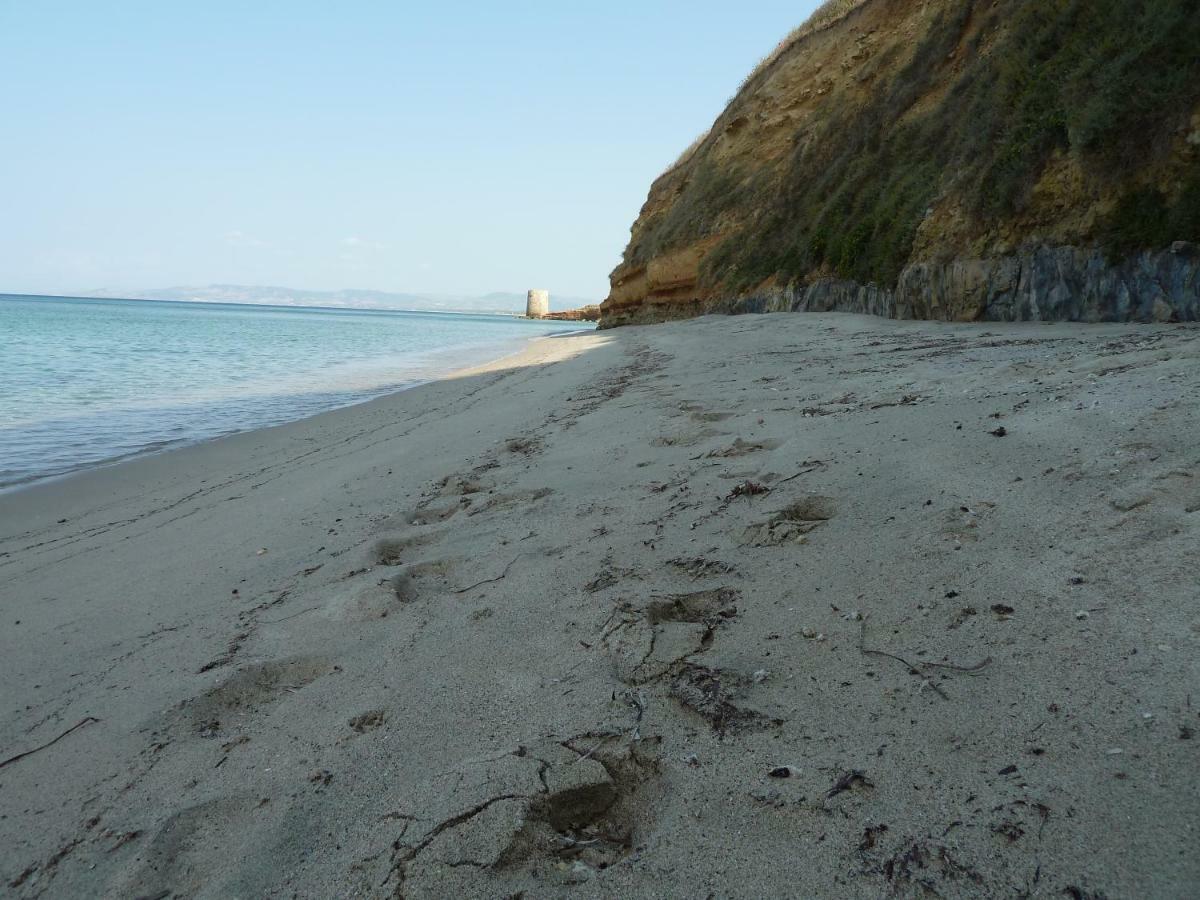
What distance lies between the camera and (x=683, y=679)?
6.27ft

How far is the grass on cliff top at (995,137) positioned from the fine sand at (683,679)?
373 centimetres

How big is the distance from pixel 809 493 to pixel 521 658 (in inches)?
51.8

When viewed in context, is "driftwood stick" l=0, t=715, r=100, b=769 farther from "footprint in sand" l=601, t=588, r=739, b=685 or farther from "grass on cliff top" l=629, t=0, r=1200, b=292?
"grass on cliff top" l=629, t=0, r=1200, b=292

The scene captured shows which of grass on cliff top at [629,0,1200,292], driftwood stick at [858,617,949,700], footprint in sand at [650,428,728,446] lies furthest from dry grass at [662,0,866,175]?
driftwood stick at [858,617,949,700]

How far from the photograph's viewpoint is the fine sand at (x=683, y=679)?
137 cm

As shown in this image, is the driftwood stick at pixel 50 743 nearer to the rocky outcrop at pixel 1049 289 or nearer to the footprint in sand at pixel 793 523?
the footprint in sand at pixel 793 523

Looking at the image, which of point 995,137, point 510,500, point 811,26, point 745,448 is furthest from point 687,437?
point 811,26

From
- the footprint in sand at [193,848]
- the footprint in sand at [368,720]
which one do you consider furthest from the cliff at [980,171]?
the footprint in sand at [193,848]

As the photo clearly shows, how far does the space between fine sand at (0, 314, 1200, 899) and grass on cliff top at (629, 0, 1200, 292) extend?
373 centimetres

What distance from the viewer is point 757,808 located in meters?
1.46

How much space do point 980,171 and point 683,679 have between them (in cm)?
884

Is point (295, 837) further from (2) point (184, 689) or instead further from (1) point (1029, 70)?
(1) point (1029, 70)

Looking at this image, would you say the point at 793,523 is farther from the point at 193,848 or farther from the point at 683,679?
the point at 193,848

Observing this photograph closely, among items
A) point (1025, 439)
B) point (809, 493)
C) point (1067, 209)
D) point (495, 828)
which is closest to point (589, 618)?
point (495, 828)
